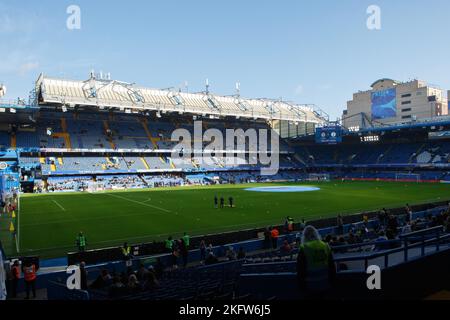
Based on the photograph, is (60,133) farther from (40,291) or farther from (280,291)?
(280,291)

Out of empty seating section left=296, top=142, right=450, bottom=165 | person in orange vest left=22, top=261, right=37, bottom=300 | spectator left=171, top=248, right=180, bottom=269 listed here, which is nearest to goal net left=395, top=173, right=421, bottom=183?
empty seating section left=296, top=142, right=450, bottom=165

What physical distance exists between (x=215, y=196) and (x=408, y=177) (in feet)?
148

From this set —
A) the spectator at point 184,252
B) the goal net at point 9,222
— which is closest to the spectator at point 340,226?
the spectator at point 184,252

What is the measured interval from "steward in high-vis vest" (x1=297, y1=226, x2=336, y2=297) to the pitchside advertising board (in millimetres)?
69672

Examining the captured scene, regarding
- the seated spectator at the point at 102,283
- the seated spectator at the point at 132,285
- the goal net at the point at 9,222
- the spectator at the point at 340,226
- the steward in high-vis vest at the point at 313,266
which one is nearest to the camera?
the steward in high-vis vest at the point at 313,266

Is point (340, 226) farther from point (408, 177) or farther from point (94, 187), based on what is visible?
point (408, 177)

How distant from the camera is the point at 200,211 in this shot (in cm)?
3016

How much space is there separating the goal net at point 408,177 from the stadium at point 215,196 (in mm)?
243

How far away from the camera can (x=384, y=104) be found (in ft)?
350

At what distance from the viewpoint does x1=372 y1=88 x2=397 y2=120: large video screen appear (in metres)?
105

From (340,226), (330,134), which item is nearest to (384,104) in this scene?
(330,134)

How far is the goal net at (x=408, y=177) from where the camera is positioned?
6325cm

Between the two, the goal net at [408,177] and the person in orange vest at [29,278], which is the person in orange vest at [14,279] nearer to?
the person in orange vest at [29,278]
